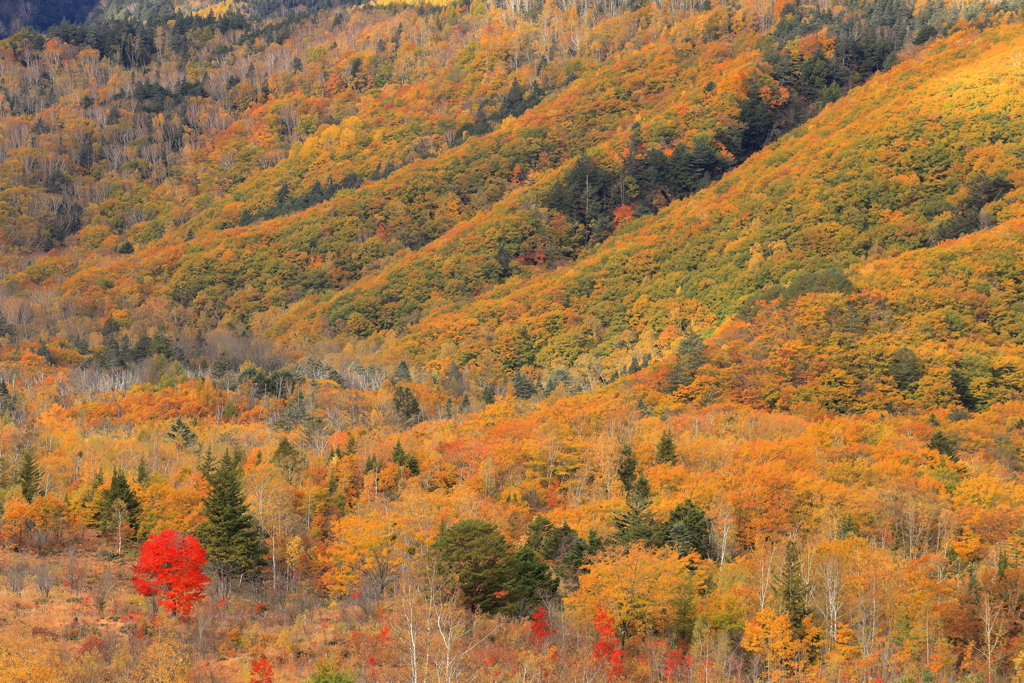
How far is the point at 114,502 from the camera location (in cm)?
7631

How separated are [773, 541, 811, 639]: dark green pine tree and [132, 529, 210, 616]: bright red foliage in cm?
3182

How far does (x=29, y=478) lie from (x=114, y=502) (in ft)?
28.9

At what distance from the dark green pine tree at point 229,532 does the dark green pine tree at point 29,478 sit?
15009mm

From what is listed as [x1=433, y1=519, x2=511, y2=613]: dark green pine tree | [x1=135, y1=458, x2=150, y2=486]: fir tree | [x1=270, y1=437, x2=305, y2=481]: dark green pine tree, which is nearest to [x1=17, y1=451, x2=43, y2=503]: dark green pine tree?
Result: [x1=135, y1=458, x2=150, y2=486]: fir tree

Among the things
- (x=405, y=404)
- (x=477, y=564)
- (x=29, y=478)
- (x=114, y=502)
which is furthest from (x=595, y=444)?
(x=29, y=478)

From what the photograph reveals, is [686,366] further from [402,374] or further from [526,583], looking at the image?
[526,583]

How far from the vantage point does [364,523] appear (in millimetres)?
70750

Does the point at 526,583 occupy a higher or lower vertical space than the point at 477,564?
lower

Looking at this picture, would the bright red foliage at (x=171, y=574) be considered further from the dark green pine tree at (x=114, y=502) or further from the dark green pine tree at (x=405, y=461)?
the dark green pine tree at (x=405, y=461)

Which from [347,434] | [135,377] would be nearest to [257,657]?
[347,434]

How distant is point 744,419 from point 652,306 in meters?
55.0

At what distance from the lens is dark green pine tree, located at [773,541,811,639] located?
2140 inches

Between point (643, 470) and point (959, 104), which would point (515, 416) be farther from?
point (959, 104)

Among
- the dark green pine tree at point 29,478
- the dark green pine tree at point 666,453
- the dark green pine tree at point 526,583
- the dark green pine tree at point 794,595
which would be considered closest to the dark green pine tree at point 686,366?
the dark green pine tree at point 666,453
